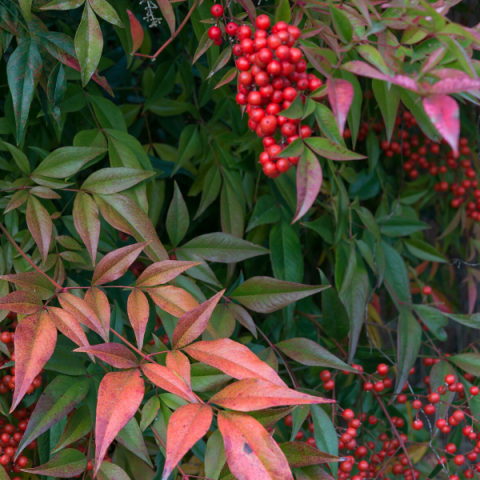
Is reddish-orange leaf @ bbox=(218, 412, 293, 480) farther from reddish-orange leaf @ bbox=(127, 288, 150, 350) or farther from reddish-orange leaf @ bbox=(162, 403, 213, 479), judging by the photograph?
reddish-orange leaf @ bbox=(127, 288, 150, 350)

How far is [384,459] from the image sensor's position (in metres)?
0.75

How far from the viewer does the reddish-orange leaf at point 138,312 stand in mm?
437

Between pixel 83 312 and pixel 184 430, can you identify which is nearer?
pixel 184 430

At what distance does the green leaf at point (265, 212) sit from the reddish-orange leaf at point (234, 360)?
36 centimetres

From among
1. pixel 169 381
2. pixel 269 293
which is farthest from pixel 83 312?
pixel 269 293

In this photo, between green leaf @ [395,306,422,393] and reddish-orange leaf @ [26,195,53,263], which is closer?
reddish-orange leaf @ [26,195,53,263]

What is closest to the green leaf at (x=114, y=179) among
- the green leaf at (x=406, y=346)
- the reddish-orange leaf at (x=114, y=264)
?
the reddish-orange leaf at (x=114, y=264)

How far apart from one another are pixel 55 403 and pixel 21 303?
14 centimetres

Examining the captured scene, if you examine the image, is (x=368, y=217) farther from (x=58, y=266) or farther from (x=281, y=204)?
(x=58, y=266)

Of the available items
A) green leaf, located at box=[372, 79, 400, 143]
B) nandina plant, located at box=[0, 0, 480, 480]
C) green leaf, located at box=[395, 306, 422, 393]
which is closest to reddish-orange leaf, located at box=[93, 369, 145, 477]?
nandina plant, located at box=[0, 0, 480, 480]

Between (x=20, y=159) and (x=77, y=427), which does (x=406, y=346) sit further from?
(x=20, y=159)

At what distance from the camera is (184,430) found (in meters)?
0.32

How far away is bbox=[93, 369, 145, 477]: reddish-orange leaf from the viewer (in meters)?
0.33

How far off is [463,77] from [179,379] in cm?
29
